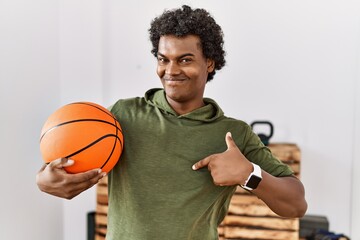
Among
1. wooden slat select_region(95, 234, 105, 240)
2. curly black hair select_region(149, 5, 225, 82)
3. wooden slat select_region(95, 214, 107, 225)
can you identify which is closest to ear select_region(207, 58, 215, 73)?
curly black hair select_region(149, 5, 225, 82)

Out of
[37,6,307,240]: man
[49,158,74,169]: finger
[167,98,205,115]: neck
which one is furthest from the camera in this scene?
[167,98,205,115]: neck

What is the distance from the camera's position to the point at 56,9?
3047mm

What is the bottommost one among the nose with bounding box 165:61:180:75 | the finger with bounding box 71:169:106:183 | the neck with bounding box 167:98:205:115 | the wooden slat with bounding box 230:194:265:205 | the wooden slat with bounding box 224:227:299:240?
the wooden slat with bounding box 224:227:299:240

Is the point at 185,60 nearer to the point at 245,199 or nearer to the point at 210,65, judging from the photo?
the point at 210,65

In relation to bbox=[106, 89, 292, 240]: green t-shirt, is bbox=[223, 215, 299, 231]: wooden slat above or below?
below

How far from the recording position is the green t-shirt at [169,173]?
1.34 metres

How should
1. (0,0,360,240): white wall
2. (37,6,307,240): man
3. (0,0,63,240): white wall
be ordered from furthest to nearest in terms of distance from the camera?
(0,0,360,240): white wall, (0,0,63,240): white wall, (37,6,307,240): man

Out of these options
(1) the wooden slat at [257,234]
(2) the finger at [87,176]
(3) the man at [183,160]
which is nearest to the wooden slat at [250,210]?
(1) the wooden slat at [257,234]

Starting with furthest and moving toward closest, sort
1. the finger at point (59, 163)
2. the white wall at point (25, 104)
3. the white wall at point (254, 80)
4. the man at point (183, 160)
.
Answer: the white wall at point (254, 80) < the white wall at point (25, 104) < the man at point (183, 160) < the finger at point (59, 163)

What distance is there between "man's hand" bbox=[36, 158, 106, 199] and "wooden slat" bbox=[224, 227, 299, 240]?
163cm

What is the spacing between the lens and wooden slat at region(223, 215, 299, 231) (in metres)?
2.58

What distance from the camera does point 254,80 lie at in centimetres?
302

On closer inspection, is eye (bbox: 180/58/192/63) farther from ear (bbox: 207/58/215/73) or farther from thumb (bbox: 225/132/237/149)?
thumb (bbox: 225/132/237/149)

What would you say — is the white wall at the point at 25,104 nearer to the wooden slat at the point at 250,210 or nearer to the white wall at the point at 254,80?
the white wall at the point at 254,80
